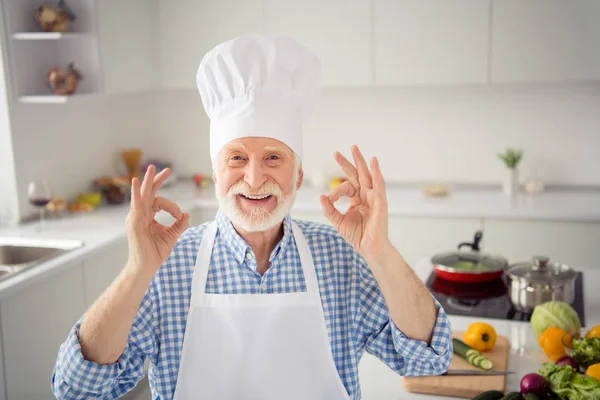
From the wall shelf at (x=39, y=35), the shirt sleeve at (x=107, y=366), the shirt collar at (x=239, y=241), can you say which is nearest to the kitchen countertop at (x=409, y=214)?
the shirt collar at (x=239, y=241)

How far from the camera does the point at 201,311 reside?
161cm

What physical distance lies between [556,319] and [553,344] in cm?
11

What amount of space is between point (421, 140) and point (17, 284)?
2673mm

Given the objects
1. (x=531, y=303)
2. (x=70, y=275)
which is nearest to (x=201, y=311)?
(x=531, y=303)

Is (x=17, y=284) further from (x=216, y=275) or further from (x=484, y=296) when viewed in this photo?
(x=484, y=296)

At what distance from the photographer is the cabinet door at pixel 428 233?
12.5ft

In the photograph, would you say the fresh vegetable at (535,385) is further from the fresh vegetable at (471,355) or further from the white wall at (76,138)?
the white wall at (76,138)

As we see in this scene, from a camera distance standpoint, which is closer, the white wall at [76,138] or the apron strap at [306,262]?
the apron strap at [306,262]

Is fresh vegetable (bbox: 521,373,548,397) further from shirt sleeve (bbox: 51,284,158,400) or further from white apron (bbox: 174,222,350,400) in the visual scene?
shirt sleeve (bbox: 51,284,158,400)

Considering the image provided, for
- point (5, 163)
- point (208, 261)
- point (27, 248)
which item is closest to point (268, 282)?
point (208, 261)

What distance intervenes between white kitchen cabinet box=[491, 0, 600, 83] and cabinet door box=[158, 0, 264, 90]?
1.43 metres

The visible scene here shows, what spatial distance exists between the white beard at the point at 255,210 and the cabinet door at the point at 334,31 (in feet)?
8.40

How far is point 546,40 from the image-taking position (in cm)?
381

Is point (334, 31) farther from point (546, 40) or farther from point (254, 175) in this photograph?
point (254, 175)
